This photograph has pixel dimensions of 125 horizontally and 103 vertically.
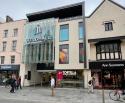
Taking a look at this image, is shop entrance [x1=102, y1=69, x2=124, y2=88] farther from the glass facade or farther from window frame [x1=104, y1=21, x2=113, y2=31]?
the glass facade

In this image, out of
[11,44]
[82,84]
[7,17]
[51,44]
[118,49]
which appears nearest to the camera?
[118,49]

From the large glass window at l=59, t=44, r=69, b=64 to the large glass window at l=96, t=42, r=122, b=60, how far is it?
491cm

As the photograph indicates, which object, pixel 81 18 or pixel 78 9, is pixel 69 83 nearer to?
pixel 81 18

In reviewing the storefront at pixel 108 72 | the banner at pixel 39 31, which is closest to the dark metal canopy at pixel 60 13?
the banner at pixel 39 31

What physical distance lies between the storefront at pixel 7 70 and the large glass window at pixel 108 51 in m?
15.2

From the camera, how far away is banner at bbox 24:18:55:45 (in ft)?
112

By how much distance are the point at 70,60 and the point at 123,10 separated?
34.9 feet

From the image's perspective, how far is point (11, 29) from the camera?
39.4m

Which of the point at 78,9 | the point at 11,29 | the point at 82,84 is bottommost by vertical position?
the point at 82,84

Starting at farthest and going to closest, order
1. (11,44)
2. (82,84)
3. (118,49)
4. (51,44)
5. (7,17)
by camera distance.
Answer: (7,17), (11,44), (51,44), (82,84), (118,49)

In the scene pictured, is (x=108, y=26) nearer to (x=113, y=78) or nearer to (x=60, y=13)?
(x=113, y=78)

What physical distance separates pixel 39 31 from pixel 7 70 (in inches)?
388

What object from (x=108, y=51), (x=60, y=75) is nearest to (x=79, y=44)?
(x=108, y=51)

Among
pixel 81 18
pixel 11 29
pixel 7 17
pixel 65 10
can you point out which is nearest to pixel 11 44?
pixel 11 29
